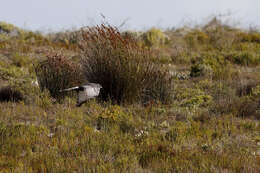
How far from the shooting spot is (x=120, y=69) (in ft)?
23.5

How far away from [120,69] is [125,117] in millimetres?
1374

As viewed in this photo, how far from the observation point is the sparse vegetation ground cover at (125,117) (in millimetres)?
4375

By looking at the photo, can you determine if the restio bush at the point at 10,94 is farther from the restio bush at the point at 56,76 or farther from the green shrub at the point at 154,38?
the green shrub at the point at 154,38

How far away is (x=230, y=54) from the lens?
13375mm

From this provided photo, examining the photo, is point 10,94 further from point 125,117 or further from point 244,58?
point 244,58

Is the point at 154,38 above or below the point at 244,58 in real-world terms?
above

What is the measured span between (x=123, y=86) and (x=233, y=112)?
2.03m

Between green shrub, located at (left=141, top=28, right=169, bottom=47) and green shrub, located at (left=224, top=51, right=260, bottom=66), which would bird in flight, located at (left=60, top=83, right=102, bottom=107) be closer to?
green shrub, located at (left=224, top=51, right=260, bottom=66)

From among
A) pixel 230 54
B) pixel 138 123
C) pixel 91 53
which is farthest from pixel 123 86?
pixel 230 54

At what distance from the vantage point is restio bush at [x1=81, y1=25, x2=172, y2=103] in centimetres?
720

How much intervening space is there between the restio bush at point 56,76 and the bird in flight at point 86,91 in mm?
803

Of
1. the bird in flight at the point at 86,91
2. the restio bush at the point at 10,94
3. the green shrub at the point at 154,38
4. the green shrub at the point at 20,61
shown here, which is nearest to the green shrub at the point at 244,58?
the green shrub at the point at 154,38

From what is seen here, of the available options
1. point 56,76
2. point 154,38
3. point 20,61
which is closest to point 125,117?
point 56,76

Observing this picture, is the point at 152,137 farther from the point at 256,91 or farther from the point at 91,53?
the point at 256,91
